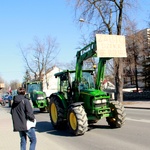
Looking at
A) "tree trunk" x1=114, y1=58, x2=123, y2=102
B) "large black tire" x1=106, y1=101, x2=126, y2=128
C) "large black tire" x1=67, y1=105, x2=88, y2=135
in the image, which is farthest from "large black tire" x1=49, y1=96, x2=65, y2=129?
"tree trunk" x1=114, y1=58, x2=123, y2=102

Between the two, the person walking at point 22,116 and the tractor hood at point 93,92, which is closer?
the person walking at point 22,116

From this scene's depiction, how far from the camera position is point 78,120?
1040cm

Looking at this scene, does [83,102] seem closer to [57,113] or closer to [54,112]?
[57,113]

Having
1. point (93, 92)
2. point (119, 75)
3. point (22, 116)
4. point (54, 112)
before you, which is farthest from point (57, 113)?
point (119, 75)

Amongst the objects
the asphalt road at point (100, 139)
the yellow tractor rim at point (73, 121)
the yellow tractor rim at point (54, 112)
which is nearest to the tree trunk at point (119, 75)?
the yellow tractor rim at point (54, 112)

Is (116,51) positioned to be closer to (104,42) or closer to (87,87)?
(104,42)

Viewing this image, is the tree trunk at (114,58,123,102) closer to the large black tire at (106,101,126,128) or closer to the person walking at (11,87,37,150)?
the large black tire at (106,101,126,128)

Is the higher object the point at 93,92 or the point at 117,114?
the point at 93,92

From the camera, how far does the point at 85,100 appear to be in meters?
11.5

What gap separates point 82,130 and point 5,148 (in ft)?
8.88

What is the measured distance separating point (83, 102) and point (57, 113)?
1.66 metres

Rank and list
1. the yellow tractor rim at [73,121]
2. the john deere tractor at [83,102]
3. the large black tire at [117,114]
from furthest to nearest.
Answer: the large black tire at [117,114] < the john deere tractor at [83,102] < the yellow tractor rim at [73,121]

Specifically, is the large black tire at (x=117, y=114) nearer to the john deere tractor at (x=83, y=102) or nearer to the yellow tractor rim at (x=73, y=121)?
the john deere tractor at (x=83, y=102)

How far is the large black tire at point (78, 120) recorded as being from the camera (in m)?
10.4
